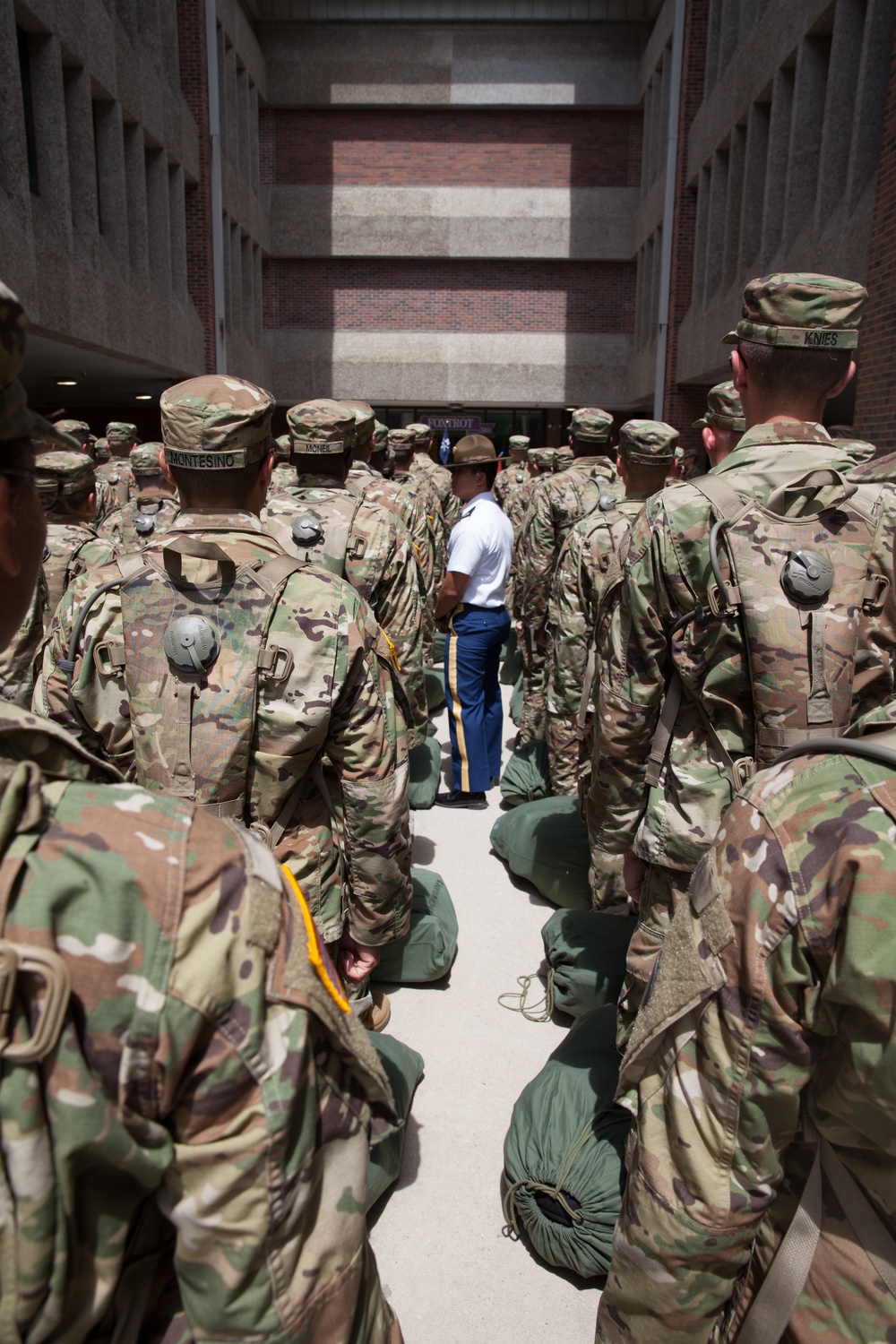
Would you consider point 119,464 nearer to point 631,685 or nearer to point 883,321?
point 883,321

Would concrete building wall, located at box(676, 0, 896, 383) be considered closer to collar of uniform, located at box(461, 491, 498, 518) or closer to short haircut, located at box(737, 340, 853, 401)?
collar of uniform, located at box(461, 491, 498, 518)

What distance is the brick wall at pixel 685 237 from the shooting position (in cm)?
1867

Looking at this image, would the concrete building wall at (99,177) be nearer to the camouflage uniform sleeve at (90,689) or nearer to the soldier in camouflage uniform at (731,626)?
the camouflage uniform sleeve at (90,689)

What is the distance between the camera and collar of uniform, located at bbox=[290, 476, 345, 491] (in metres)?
4.53

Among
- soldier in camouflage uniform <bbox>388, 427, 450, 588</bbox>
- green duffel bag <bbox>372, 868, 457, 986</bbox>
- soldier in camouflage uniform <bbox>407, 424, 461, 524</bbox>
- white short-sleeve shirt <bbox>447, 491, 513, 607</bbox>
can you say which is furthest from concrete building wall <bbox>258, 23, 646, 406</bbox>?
green duffel bag <bbox>372, 868, 457, 986</bbox>

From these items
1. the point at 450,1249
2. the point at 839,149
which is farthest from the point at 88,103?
the point at 450,1249

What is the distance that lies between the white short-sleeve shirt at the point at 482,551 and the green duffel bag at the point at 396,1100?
137 inches

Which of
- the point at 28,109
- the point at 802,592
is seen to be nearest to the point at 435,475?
the point at 28,109

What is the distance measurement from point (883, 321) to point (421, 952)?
7.85 metres

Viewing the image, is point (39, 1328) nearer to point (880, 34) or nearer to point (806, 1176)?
point (806, 1176)

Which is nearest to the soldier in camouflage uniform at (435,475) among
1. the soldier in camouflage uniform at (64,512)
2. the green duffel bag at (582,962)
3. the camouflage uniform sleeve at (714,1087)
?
the soldier in camouflage uniform at (64,512)

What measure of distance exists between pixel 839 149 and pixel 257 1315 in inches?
548

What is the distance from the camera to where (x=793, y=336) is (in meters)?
2.47

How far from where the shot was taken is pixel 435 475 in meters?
14.1
